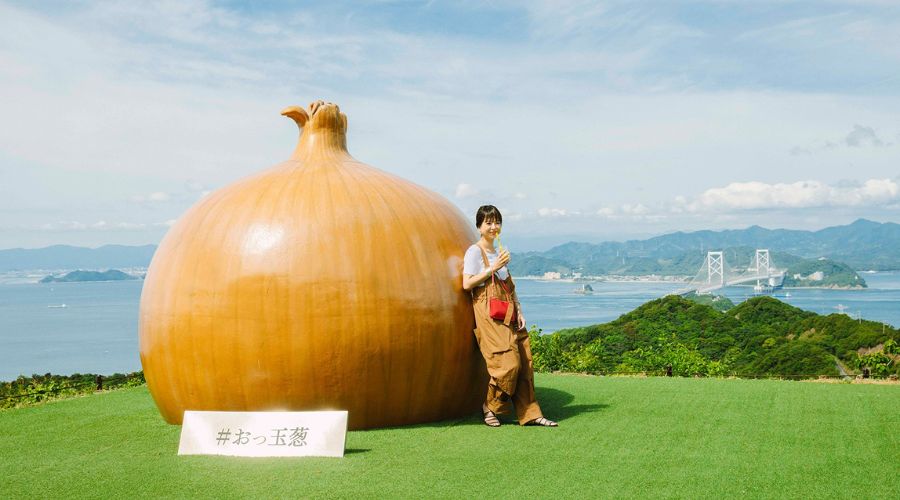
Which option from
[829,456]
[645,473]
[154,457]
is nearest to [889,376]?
[829,456]

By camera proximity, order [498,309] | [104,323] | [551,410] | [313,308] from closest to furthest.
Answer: [313,308] < [498,309] < [551,410] < [104,323]

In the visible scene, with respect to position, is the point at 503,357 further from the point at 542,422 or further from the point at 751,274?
the point at 751,274

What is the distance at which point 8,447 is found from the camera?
29.8 ft

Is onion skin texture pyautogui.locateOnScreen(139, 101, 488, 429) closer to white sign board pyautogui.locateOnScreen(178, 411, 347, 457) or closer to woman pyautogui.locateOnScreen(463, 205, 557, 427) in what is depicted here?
woman pyautogui.locateOnScreen(463, 205, 557, 427)

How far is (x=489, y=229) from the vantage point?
9.54 meters

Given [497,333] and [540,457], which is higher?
[497,333]

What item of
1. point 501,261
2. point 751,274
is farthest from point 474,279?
point 751,274

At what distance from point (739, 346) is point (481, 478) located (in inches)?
898

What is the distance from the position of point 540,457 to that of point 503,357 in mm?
1634

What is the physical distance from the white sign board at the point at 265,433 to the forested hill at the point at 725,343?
9829 millimetres

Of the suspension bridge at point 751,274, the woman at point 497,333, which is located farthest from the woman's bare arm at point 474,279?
the suspension bridge at point 751,274

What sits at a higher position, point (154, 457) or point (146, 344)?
point (146, 344)

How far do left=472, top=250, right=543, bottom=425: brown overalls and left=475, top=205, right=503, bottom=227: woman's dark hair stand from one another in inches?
17.8

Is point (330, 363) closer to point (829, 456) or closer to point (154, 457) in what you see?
point (154, 457)
